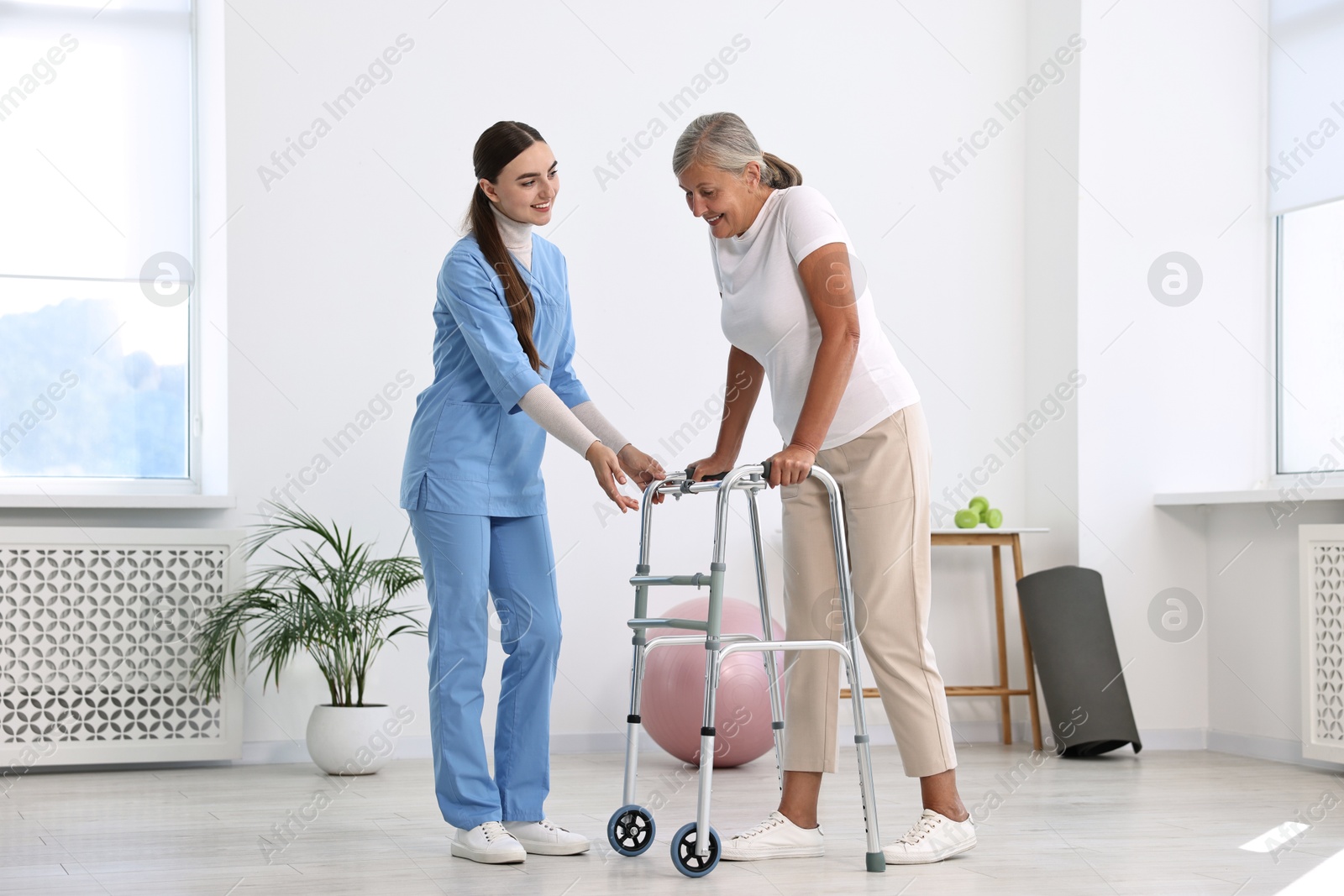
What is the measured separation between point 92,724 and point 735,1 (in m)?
3.23

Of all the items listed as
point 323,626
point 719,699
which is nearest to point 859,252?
point 719,699

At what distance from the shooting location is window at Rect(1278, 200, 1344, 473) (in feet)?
14.5

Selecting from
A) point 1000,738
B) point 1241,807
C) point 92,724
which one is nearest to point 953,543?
point 1000,738

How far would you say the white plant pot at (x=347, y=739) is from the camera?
375cm

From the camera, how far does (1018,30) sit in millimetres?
4914

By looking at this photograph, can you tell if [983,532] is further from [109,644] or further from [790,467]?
[109,644]

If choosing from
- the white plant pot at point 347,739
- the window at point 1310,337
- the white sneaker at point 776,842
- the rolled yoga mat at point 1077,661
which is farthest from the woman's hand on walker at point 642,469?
the window at point 1310,337

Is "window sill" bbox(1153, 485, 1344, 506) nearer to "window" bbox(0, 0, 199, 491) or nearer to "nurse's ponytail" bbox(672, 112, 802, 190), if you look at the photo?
"nurse's ponytail" bbox(672, 112, 802, 190)

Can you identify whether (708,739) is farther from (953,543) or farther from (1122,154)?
(1122,154)

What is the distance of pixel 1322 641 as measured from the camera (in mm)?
3873

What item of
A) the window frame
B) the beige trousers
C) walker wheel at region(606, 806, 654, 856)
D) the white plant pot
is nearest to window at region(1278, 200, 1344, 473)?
the window frame

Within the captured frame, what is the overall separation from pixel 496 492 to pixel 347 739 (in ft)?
4.98

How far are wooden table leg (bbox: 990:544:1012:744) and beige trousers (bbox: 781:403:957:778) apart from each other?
7.08 feet

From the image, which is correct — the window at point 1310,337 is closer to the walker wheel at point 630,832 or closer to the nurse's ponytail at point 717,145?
the nurse's ponytail at point 717,145
